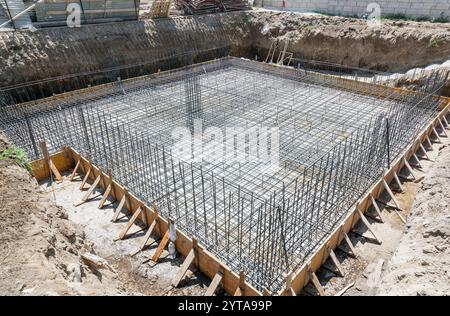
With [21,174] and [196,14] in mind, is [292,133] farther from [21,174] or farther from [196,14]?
[196,14]

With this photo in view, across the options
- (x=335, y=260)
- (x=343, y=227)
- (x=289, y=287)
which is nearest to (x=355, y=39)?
(x=343, y=227)

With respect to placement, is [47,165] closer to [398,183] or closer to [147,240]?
[147,240]

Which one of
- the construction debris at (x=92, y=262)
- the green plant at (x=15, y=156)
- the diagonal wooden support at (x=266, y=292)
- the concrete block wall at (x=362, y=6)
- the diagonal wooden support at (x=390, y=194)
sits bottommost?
the diagonal wooden support at (x=390, y=194)

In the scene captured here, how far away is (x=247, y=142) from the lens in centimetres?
814

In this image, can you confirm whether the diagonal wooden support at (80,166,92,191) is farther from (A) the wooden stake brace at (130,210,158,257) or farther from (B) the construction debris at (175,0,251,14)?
(B) the construction debris at (175,0,251,14)

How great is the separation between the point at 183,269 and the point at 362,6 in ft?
55.5

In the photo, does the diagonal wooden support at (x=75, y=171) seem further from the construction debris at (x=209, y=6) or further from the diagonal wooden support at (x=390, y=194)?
the construction debris at (x=209, y=6)

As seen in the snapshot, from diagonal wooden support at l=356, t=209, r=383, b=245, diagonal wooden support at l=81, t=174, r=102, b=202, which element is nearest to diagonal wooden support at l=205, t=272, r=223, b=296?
diagonal wooden support at l=356, t=209, r=383, b=245

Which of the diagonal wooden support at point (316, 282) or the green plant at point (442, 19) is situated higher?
the green plant at point (442, 19)

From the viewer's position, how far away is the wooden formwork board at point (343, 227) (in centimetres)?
470

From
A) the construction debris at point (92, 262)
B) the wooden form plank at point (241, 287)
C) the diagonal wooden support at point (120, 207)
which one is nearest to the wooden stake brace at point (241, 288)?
the wooden form plank at point (241, 287)

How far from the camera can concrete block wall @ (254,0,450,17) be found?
14.7 metres

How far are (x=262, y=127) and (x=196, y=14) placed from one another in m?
10.3

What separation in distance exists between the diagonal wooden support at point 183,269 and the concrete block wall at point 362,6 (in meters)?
Answer: 16.1
